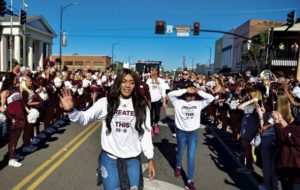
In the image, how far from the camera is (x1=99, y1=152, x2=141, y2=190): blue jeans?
3.54 metres

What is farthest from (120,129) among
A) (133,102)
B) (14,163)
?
(14,163)

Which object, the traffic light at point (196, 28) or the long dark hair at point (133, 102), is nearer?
the long dark hair at point (133, 102)

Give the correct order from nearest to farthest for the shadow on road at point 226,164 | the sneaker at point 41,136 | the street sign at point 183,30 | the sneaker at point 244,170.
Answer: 1. the shadow on road at point 226,164
2. the sneaker at point 244,170
3. the sneaker at point 41,136
4. the street sign at point 183,30

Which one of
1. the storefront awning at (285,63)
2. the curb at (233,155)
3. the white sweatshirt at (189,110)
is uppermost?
the storefront awning at (285,63)

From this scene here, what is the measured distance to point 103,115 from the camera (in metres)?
3.70

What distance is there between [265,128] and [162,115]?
1022 centimetres

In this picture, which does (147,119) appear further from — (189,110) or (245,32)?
(245,32)

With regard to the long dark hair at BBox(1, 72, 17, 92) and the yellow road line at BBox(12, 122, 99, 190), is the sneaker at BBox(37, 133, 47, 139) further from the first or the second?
the long dark hair at BBox(1, 72, 17, 92)

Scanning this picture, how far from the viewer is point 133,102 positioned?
3.72 meters

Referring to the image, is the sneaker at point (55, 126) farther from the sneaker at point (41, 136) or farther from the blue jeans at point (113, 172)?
the blue jeans at point (113, 172)

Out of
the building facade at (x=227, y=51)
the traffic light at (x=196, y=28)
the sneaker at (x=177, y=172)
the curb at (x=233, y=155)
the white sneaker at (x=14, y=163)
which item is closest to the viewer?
the curb at (x=233, y=155)

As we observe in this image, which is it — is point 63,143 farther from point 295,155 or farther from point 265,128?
A: point 295,155

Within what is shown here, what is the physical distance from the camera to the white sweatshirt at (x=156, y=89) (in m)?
11.0

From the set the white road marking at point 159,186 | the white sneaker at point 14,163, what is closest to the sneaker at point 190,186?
the white road marking at point 159,186
